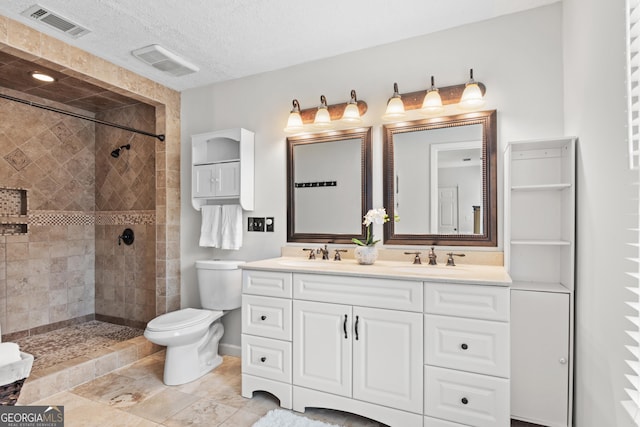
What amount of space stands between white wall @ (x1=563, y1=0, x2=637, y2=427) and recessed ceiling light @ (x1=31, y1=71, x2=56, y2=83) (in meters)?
3.65

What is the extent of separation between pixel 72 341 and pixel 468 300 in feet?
11.1

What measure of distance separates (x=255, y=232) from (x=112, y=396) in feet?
4.82

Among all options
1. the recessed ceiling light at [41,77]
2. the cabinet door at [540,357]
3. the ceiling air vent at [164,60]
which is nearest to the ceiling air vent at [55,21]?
the ceiling air vent at [164,60]

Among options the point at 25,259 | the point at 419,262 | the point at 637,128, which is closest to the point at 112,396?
the point at 25,259

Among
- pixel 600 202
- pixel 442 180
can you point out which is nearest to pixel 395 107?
pixel 442 180

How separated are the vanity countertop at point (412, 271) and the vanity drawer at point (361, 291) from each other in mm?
39

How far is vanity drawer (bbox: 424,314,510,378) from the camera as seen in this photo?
1.70 metres

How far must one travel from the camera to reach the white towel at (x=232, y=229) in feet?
9.68

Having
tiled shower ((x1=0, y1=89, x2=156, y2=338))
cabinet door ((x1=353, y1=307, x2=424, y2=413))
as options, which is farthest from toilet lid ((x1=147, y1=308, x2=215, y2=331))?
cabinet door ((x1=353, y1=307, x2=424, y2=413))

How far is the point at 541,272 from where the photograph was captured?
2.10 meters

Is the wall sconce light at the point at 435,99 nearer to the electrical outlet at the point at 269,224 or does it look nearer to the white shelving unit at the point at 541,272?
the white shelving unit at the point at 541,272

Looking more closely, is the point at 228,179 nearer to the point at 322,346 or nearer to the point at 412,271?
the point at 322,346

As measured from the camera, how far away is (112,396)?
2.36m

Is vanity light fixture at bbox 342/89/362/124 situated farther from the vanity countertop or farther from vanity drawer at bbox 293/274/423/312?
vanity drawer at bbox 293/274/423/312
